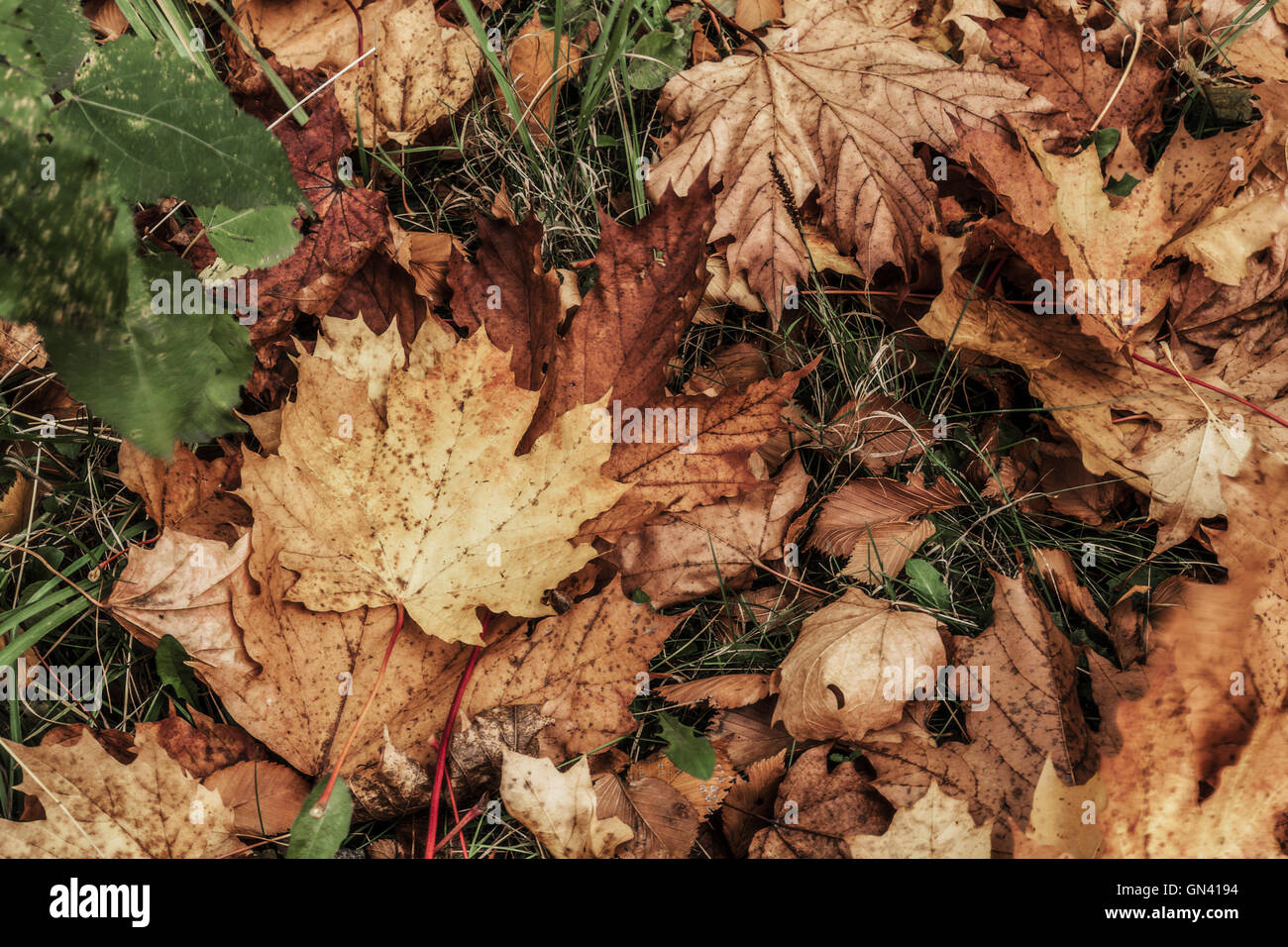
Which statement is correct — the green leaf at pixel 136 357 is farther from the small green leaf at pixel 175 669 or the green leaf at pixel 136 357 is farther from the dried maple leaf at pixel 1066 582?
the dried maple leaf at pixel 1066 582

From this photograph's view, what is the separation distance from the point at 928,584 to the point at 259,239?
1.58 m

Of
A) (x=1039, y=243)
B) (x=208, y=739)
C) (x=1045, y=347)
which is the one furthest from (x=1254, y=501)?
(x=208, y=739)

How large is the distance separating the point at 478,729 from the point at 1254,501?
1524 mm

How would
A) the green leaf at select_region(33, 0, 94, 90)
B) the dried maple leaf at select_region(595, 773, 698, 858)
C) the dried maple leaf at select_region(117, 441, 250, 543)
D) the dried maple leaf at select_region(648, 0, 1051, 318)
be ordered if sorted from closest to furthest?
the green leaf at select_region(33, 0, 94, 90) → the dried maple leaf at select_region(595, 773, 698, 858) → the dried maple leaf at select_region(117, 441, 250, 543) → the dried maple leaf at select_region(648, 0, 1051, 318)

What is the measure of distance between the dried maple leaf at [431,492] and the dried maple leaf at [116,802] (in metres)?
0.38

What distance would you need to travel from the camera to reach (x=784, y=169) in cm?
194

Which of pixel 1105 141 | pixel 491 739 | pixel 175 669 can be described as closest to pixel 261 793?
pixel 175 669

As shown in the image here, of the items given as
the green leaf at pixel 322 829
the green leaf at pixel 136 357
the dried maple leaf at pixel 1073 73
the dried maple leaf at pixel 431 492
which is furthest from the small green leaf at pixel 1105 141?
the green leaf at pixel 322 829

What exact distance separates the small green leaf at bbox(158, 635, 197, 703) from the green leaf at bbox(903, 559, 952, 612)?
152 centimetres

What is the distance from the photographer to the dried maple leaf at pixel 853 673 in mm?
1583

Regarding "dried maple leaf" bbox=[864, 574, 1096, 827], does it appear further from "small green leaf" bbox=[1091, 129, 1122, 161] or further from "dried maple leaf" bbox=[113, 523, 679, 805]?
"small green leaf" bbox=[1091, 129, 1122, 161]

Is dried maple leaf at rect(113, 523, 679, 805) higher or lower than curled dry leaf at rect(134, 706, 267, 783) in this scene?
higher

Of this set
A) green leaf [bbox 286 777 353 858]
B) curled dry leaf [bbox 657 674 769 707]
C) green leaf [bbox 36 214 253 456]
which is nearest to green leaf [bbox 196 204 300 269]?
green leaf [bbox 36 214 253 456]

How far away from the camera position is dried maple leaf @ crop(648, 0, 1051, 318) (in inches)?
74.9
